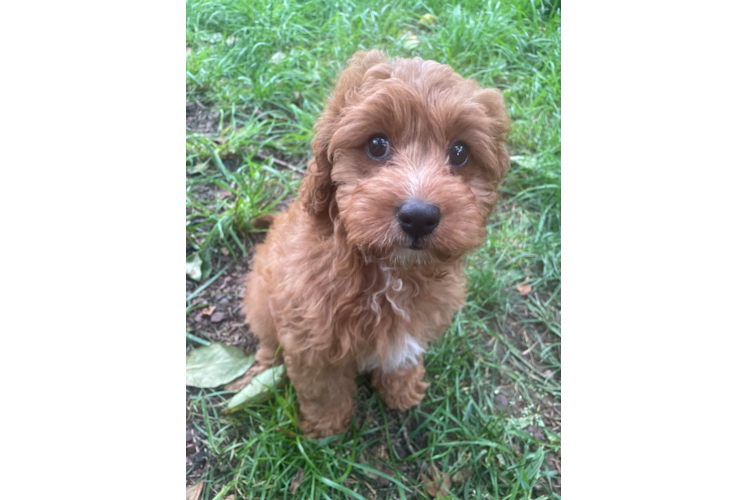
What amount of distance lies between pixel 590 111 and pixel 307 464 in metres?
3.74

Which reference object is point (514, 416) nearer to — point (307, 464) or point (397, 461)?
point (397, 461)

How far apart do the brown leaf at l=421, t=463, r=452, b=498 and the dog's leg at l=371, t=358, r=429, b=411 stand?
519mm

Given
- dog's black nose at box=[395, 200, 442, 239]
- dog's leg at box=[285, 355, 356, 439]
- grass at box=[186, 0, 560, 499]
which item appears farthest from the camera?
grass at box=[186, 0, 560, 499]

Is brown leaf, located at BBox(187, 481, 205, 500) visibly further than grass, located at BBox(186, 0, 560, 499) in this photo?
No

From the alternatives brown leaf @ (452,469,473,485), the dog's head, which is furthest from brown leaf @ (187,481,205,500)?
the dog's head

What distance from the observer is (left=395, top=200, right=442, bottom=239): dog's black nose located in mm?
2256

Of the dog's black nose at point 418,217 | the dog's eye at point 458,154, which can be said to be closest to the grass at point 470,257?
the dog's eye at point 458,154

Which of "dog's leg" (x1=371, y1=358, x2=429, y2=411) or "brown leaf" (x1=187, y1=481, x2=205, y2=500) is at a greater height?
"dog's leg" (x1=371, y1=358, x2=429, y2=411)

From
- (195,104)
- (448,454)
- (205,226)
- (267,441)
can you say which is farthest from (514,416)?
(195,104)

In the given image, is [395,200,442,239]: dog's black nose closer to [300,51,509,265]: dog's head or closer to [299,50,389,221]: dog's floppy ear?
[300,51,509,265]: dog's head

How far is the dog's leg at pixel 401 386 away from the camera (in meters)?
3.71

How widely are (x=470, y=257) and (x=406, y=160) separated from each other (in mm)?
2282

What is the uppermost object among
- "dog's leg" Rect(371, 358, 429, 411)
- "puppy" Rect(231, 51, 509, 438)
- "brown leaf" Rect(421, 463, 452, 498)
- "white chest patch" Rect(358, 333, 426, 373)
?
"puppy" Rect(231, 51, 509, 438)

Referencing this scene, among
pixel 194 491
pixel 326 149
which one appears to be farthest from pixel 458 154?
pixel 194 491
